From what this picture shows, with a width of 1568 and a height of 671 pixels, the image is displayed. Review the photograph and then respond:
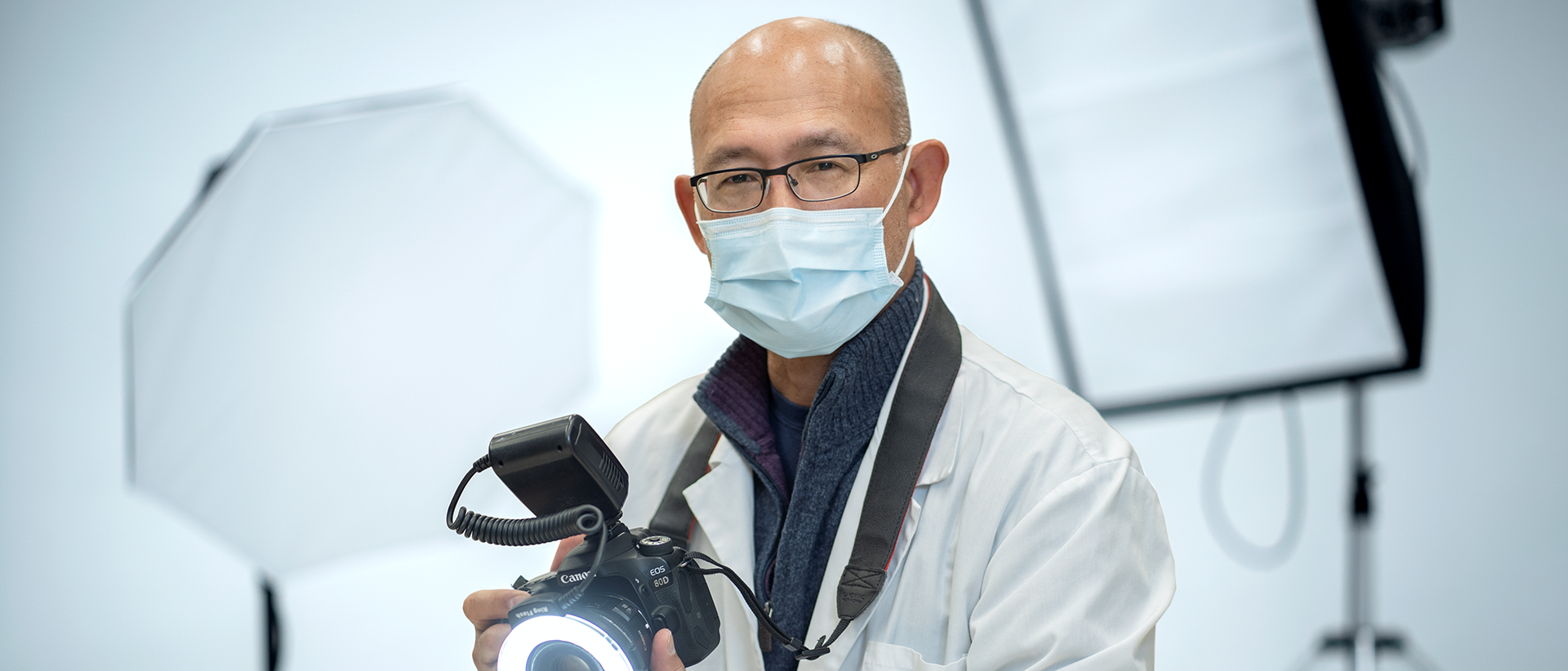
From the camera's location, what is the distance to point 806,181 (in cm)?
95

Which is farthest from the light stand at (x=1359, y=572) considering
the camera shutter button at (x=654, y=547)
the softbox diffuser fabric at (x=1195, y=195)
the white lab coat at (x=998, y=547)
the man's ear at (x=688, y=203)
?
the camera shutter button at (x=654, y=547)

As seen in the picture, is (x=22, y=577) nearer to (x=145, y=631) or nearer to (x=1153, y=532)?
(x=145, y=631)

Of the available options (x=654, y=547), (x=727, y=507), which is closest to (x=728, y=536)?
(x=727, y=507)

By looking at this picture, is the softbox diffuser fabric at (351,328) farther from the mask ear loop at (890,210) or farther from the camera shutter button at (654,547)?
the camera shutter button at (654,547)

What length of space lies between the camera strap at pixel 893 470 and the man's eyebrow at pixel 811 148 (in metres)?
0.22

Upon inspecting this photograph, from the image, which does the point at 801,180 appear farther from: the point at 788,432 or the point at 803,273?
the point at 788,432

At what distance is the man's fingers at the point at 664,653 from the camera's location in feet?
2.28

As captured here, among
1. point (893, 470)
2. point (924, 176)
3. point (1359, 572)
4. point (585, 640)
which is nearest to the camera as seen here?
point (585, 640)

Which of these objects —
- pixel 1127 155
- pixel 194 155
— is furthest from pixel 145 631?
pixel 1127 155

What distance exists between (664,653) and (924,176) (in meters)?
0.62

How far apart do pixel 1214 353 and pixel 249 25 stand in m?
2.24

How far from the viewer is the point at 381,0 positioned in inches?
78.4

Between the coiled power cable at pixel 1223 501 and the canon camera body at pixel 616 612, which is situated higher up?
the canon camera body at pixel 616 612

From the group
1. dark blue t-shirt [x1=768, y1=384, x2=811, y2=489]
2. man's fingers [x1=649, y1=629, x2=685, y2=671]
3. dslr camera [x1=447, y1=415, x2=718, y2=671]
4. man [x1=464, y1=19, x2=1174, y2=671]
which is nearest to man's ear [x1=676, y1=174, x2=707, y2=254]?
man [x1=464, y1=19, x2=1174, y2=671]
